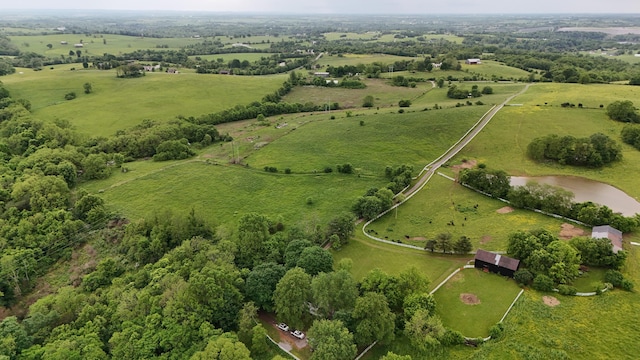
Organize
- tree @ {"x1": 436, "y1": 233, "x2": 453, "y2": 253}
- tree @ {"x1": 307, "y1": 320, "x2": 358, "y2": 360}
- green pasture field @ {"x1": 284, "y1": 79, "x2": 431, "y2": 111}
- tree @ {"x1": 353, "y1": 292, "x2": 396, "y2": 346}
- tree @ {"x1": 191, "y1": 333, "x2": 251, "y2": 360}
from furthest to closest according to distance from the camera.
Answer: green pasture field @ {"x1": 284, "y1": 79, "x2": 431, "y2": 111}
tree @ {"x1": 436, "y1": 233, "x2": 453, "y2": 253}
tree @ {"x1": 353, "y1": 292, "x2": 396, "y2": 346}
tree @ {"x1": 307, "y1": 320, "x2": 358, "y2": 360}
tree @ {"x1": 191, "y1": 333, "x2": 251, "y2": 360}

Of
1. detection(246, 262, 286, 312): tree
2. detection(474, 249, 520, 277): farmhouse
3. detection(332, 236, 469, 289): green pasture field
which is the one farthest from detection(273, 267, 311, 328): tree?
detection(474, 249, 520, 277): farmhouse

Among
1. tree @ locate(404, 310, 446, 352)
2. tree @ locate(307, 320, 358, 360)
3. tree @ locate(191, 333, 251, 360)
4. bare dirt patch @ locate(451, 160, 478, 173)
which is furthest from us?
bare dirt patch @ locate(451, 160, 478, 173)

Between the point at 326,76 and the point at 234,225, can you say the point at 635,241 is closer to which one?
the point at 234,225

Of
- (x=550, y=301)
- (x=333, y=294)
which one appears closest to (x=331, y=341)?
(x=333, y=294)

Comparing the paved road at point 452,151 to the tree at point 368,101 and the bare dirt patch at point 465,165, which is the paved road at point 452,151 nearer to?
the bare dirt patch at point 465,165

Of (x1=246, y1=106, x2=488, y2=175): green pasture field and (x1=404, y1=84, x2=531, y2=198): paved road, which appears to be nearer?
(x1=404, y1=84, x2=531, y2=198): paved road

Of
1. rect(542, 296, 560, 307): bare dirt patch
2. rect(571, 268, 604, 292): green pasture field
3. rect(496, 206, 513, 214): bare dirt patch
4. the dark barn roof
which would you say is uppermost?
the dark barn roof

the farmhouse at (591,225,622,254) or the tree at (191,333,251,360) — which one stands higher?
the farmhouse at (591,225,622,254)

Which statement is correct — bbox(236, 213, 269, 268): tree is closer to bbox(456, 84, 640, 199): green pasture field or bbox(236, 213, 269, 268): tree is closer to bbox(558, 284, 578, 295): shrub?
bbox(558, 284, 578, 295): shrub
